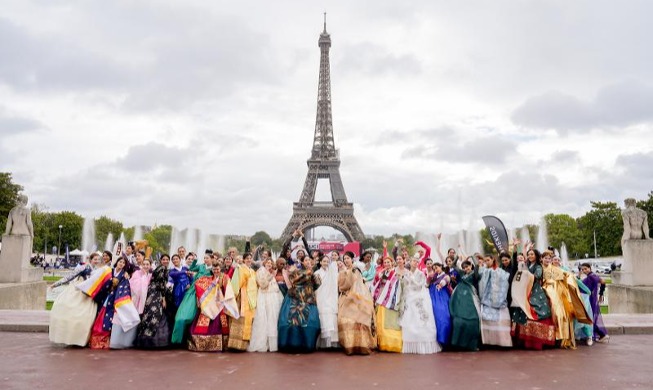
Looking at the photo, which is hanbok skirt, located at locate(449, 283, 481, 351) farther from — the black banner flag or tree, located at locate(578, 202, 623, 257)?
tree, located at locate(578, 202, 623, 257)

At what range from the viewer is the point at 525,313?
8.48 m

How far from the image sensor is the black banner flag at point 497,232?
Result: 923 cm

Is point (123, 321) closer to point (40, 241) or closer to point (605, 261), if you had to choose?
point (605, 261)

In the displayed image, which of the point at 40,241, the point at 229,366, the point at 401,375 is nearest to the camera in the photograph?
the point at 401,375

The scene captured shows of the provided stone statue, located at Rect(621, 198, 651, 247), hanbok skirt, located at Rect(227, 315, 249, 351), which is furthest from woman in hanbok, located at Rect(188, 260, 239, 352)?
stone statue, located at Rect(621, 198, 651, 247)

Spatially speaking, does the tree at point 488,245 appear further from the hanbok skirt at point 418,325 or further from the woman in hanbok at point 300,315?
the woman in hanbok at point 300,315

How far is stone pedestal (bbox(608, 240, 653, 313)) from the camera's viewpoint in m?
13.7

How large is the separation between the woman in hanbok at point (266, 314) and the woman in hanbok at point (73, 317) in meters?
2.87

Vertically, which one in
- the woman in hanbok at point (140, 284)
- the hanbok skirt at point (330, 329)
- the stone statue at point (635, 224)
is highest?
the stone statue at point (635, 224)

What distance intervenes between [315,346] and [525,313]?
3.73 meters

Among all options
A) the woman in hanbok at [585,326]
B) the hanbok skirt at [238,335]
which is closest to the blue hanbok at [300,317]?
the hanbok skirt at [238,335]

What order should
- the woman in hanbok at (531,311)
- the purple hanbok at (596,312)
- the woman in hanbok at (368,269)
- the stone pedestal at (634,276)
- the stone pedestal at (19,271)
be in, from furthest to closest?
→ 1. the stone pedestal at (19,271)
2. the stone pedestal at (634,276)
3. the purple hanbok at (596,312)
4. the woman in hanbok at (368,269)
5. the woman in hanbok at (531,311)

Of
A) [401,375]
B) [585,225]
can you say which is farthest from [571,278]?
[585,225]

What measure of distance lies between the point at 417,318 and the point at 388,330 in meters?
0.54
